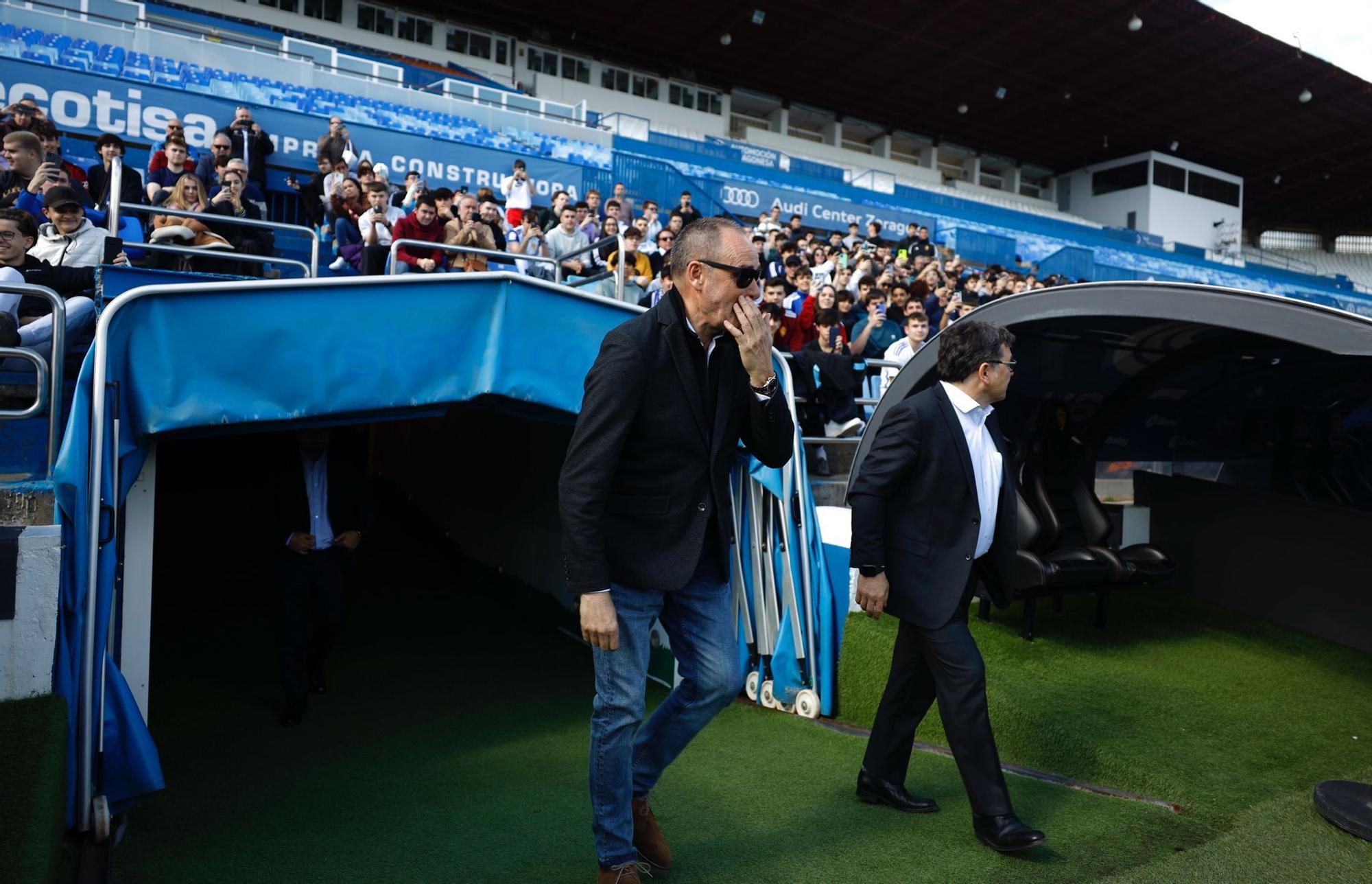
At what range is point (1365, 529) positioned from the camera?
6.30 m

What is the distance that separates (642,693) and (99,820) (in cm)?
221

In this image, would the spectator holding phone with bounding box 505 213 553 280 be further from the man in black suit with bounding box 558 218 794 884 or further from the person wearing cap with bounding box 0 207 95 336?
the man in black suit with bounding box 558 218 794 884

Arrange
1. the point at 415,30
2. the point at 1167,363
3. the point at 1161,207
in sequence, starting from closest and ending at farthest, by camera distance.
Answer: the point at 1167,363 < the point at 415,30 < the point at 1161,207

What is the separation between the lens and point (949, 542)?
3.49m

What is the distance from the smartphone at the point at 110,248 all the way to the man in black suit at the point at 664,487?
4726 mm

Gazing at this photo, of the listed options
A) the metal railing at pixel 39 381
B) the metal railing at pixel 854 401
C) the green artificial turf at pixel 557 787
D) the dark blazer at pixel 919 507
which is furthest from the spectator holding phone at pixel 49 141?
the dark blazer at pixel 919 507

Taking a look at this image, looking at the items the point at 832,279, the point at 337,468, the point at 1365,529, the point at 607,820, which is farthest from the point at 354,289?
the point at 832,279

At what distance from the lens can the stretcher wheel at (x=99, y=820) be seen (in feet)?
11.0

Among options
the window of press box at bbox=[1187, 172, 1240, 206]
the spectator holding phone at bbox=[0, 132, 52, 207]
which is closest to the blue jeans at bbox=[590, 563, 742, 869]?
the spectator holding phone at bbox=[0, 132, 52, 207]

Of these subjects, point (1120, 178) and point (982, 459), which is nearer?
point (982, 459)

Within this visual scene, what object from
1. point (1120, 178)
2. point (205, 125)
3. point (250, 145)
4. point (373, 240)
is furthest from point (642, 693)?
point (1120, 178)

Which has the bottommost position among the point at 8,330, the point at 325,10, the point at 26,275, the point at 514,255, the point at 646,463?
the point at 646,463

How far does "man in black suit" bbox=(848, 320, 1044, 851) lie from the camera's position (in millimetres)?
3377

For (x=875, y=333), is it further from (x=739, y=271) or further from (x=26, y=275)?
(x=26, y=275)
